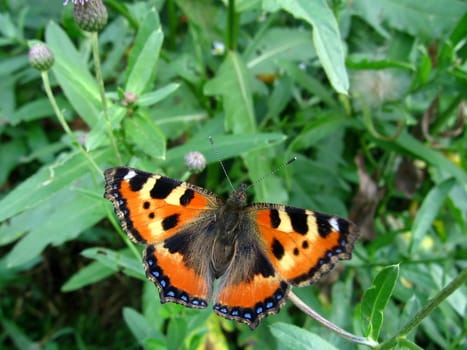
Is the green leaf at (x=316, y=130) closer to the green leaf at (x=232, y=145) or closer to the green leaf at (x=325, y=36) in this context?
the green leaf at (x=232, y=145)

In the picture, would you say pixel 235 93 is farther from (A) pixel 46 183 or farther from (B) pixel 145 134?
(A) pixel 46 183

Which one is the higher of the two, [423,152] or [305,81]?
[305,81]

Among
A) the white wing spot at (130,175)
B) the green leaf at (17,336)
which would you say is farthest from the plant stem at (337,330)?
the green leaf at (17,336)

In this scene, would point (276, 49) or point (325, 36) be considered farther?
point (276, 49)

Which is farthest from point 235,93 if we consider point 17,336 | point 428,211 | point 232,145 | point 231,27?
point 17,336

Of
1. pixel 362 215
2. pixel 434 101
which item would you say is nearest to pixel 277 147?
pixel 362 215

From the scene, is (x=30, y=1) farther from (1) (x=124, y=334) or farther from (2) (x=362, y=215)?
(2) (x=362, y=215)
